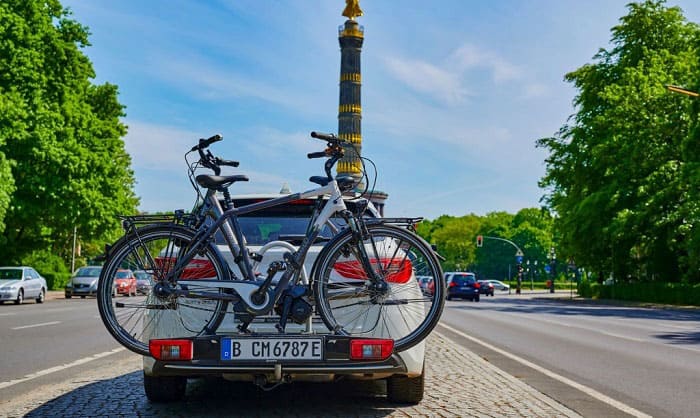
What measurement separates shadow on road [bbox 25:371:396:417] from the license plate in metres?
1.00

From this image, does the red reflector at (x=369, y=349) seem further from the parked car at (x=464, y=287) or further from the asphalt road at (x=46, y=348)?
the parked car at (x=464, y=287)

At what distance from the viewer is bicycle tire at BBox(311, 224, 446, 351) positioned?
5.85 metres

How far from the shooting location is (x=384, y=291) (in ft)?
19.5

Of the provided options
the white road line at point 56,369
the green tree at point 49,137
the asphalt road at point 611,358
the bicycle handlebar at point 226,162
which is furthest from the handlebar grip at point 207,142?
the green tree at point 49,137

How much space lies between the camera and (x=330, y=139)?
20.3 ft

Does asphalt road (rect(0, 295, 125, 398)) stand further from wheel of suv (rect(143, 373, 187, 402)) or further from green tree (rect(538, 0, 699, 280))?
green tree (rect(538, 0, 699, 280))

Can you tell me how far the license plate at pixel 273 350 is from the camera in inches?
215

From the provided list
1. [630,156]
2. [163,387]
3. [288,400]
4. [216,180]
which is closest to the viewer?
[216,180]

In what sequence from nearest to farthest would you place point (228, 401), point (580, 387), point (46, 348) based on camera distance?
point (228, 401) < point (580, 387) < point (46, 348)

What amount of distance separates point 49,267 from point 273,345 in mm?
44627

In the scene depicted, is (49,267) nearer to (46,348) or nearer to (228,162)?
(46,348)

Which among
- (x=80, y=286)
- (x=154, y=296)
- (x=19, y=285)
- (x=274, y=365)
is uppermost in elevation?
(x=80, y=286)

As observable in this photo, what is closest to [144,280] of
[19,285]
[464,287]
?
[19,285]

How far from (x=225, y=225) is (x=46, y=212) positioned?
34.2m
